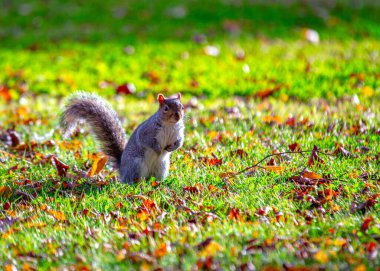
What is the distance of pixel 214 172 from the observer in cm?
429

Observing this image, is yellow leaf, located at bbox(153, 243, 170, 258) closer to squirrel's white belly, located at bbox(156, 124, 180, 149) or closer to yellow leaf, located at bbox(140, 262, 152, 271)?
yellow leaf, located at bbox(140, 262, 152, 271)

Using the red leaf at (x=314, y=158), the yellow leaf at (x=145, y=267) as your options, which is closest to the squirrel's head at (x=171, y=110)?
the red leaf at (x=314, y=158)

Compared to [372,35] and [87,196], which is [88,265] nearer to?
[87,196]

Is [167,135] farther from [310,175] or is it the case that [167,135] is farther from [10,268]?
[10,268]

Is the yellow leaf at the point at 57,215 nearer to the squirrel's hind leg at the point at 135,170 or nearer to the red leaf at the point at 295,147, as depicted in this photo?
the squirrel's hind leg at the point at 135,170

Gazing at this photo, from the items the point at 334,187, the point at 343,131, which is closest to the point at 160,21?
the point at 343,131

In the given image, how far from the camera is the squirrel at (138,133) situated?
414 cm

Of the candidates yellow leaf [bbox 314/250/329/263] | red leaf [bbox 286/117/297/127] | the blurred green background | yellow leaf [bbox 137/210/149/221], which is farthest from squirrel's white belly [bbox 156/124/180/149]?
the blurred green background

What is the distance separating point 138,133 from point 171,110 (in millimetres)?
351

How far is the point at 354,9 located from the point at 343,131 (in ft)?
21.1

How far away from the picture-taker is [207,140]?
17.4 ft

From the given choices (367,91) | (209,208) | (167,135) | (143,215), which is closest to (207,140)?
(167,135)

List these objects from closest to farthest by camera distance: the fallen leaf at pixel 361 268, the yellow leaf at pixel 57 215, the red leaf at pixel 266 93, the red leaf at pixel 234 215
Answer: the fallen leaf at pixel 361 268 → the red leaf at pixel 234 215 → the yellow leaf at pixel 57 215 → the red leaf at pixel 266 93

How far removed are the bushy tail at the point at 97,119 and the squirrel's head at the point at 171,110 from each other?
616 millimetres
